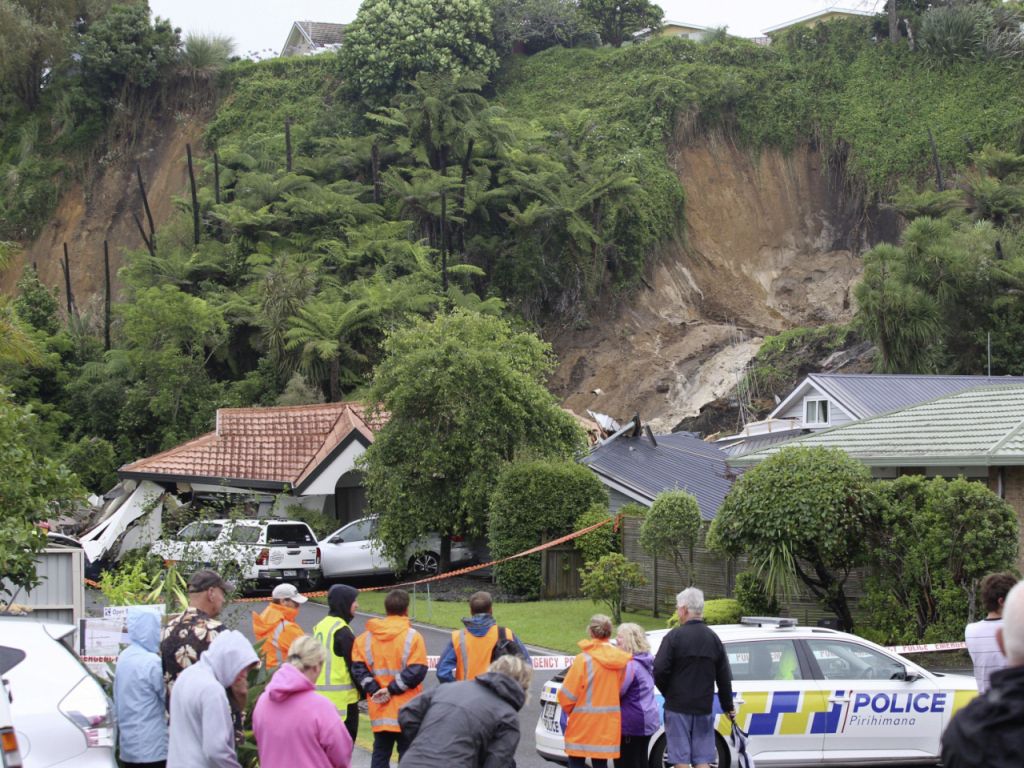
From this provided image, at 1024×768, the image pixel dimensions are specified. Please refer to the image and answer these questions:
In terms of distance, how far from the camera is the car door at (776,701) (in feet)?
32.6

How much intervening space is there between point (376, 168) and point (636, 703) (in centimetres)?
4144

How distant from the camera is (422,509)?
25219mm

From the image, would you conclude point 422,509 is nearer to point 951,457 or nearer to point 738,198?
point 951,457

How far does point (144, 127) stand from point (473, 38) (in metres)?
18.0

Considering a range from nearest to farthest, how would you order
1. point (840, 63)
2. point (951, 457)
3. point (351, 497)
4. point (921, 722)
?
point (921, 722) → point (951, 457) → point (351, 497) → point (840, 63)

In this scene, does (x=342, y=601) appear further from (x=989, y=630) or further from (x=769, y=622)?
(x=989, y=630)

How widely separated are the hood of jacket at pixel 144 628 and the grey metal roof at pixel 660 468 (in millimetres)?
17149

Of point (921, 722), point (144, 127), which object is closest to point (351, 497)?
point (921, 722)

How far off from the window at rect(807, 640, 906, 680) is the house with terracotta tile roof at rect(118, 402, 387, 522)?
1825 centimetres

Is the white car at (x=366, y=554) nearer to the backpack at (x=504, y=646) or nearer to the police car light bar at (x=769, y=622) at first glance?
the police car light bar at (x=769, y=622)

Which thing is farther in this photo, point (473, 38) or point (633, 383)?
point (473, 38)

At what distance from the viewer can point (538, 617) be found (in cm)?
2100

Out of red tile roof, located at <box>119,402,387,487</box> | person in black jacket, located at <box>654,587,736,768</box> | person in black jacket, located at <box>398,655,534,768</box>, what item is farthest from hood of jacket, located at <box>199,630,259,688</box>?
red tile roof, located at <box>119,402,387,487</box>

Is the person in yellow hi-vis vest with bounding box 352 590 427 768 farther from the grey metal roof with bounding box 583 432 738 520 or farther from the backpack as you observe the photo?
the grey metal roof with bounding box 583 432 738 520
